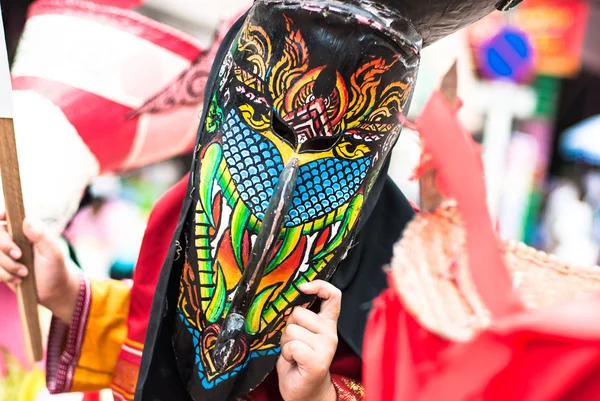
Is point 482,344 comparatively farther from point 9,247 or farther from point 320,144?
point 9,247

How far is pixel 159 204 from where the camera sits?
1152 millimetres

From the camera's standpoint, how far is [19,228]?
Answer: 1.06 metres

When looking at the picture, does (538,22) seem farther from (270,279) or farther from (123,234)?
(270,279)

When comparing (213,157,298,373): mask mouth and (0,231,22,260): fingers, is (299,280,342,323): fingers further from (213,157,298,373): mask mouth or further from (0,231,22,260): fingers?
(0,231,22,260): fingers

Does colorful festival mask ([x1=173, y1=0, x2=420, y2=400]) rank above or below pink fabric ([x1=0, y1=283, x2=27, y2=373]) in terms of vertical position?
above

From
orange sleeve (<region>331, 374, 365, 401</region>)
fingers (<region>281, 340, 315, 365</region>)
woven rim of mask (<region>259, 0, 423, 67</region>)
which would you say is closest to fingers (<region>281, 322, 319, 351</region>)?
fingers (<region>281, 340, 315, 365</region>)

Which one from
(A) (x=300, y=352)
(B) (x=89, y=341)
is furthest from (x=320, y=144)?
(B) (x=89, y=341)

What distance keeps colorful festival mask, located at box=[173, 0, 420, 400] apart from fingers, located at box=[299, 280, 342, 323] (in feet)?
0.04

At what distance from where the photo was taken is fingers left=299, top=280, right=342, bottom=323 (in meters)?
0.87

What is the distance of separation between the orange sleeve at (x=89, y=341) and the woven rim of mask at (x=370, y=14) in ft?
2.37

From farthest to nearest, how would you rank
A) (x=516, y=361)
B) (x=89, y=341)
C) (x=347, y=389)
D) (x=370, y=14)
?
(x=89, y=341), (x=347, y=389), (x=370, y=14), (x=516, y=361)

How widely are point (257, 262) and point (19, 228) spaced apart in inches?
19.1

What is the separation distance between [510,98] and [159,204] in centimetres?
318

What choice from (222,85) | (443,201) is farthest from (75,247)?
(443,201)
